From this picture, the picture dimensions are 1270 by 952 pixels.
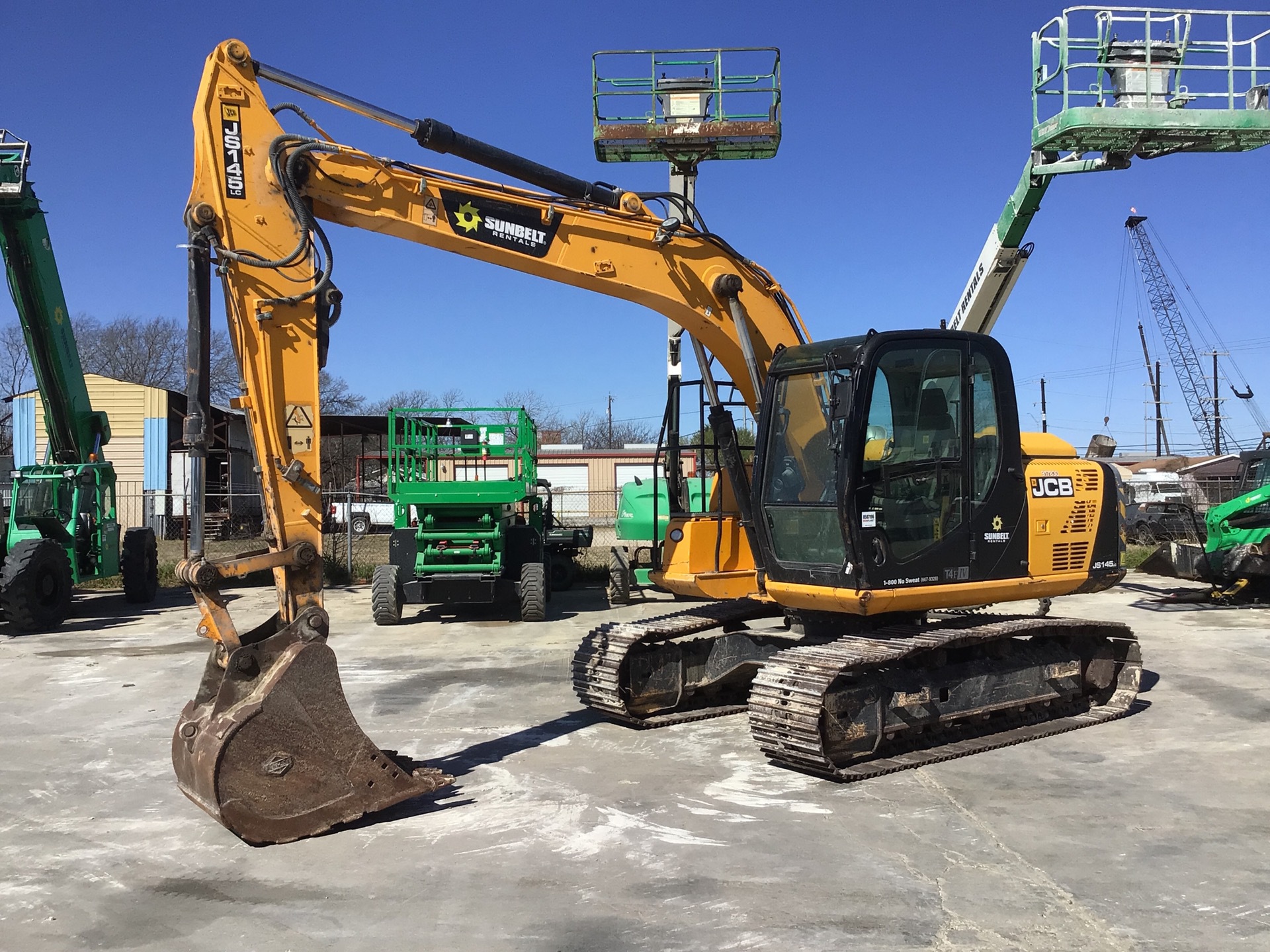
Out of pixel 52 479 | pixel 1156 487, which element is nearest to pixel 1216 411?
pixel 1156 487

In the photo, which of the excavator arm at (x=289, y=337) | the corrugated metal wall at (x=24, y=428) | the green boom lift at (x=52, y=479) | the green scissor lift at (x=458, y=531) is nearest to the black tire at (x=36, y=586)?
→ the green boom lift at (x=52, y=479)

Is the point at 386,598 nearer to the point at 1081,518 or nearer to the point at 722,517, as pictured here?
the point at 722,517

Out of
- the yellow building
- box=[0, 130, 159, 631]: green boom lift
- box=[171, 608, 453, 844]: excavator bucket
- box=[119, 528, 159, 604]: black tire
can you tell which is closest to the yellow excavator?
box=[171, 608, 453, 844]: excavator bucket

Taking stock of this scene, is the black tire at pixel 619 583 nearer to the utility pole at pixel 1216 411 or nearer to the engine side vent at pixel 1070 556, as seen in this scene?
the engine side vent at pixel 1070 556

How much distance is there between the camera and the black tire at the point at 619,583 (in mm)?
15711

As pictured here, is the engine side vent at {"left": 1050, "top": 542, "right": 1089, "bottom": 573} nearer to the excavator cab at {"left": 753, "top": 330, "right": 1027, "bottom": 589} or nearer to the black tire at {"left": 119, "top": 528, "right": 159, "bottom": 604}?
the excavator cab at {"left": 753, "top": 330, "right": 1027, "bottom": 589}

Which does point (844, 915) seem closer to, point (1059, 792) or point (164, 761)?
point (1059, 792)

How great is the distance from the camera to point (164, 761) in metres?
7.24

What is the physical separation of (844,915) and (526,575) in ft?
33.0

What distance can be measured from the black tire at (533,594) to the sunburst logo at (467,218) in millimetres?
7754

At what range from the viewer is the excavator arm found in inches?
215

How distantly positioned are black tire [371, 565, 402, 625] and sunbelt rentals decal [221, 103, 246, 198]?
829cm

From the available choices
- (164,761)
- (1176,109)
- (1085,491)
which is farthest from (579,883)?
(1176,109)

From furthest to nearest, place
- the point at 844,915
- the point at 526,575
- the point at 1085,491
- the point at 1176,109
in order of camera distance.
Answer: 1. the point at 526,575
2. the point at 1176,109
3. the point at 1085,491
4. the point at 844,915
